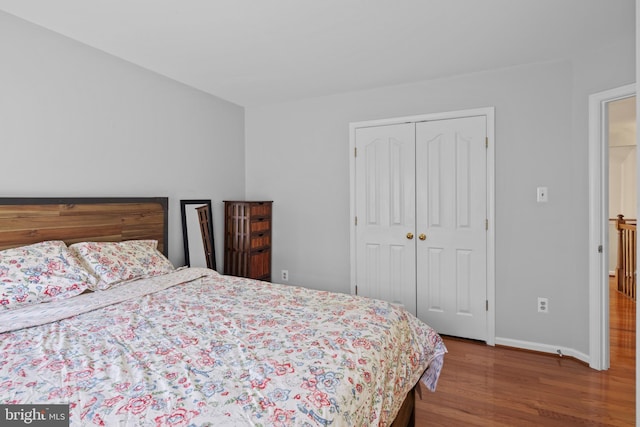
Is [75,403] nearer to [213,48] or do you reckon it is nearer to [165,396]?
[165,396]

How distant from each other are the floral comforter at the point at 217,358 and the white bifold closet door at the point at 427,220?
1.31m

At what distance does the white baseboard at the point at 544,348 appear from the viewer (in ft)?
8.83

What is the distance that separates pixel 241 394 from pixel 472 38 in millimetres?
2574

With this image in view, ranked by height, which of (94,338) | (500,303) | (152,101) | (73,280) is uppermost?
(152,101)

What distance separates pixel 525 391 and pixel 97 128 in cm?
353

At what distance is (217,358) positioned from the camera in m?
1.26

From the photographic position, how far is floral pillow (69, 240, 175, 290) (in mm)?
2195

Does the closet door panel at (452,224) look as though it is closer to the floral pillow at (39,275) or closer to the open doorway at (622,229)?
the open doorway at (622,229)

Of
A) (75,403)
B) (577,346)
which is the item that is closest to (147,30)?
(75,403)

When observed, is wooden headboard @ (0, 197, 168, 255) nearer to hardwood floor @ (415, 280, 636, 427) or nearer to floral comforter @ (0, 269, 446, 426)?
floral comforter @ (0, 269, 446, 426)

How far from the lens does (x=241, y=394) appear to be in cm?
101

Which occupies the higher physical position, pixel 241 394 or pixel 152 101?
pixel 152 101

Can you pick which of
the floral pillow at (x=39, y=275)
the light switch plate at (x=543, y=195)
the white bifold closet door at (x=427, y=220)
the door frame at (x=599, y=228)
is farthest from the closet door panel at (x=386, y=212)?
the floral pillow at (x=39, y=275)

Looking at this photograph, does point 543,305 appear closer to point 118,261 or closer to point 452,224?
point 452,224
